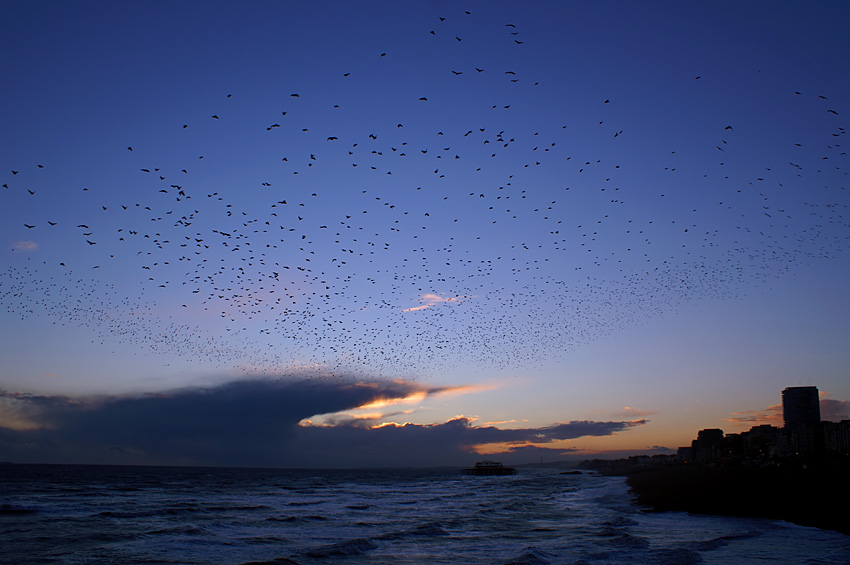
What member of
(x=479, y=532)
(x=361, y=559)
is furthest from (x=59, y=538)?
(x=479, y=532)

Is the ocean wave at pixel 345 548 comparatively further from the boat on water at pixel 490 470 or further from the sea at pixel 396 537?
the boat on water at pixel 490 470

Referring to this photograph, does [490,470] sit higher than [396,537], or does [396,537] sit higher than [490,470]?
[396,537]

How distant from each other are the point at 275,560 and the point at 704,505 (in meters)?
37.2

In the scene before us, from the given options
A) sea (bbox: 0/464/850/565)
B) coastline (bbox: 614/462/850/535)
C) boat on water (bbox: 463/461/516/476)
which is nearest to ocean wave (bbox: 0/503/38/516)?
sea (bbox: 0/464/850/565)

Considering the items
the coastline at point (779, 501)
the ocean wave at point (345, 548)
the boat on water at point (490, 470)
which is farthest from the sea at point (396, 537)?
the boat on water at point (490, 470)

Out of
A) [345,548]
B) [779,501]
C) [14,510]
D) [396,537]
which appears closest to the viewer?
[345,548]

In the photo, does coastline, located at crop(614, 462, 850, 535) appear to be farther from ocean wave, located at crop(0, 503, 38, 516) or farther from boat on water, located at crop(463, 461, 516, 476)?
boat on water, located at crop(463, 461, 516, 476)

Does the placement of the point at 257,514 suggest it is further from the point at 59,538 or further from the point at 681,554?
the point at 681,554

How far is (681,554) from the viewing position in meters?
26.4

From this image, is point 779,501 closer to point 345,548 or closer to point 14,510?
point 345,548

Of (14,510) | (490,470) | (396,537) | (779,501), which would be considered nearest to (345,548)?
(396,537)

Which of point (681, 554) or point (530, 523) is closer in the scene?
point (681, 554)

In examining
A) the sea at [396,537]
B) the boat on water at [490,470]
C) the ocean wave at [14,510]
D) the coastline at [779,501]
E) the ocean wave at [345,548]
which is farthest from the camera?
the boat on water at [490,470]

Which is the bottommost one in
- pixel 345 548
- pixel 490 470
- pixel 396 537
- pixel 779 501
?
pixel 490 470
